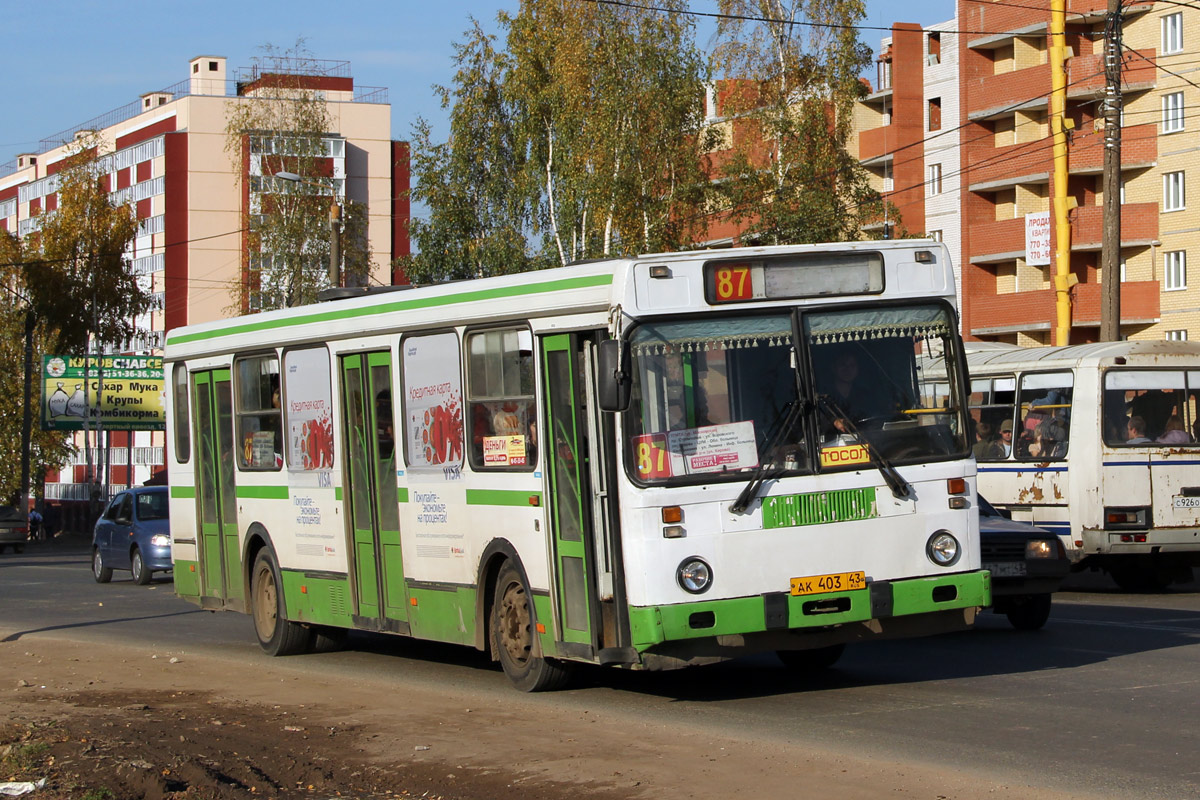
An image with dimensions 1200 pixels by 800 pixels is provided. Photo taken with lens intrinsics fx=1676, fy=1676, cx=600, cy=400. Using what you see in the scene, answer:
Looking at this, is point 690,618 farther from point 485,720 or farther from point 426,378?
point 426,378

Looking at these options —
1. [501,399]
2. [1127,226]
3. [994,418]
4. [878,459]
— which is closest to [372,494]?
[501,399]

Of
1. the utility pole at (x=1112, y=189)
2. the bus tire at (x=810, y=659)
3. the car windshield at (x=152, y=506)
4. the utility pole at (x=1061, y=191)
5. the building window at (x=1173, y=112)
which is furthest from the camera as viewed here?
the building window at (x=1173, y=112)

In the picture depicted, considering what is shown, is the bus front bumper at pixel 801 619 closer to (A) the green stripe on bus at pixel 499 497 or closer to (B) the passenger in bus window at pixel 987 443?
(A) the green stripe on bus at pixel 499 497

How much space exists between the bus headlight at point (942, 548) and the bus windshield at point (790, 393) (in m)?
0.51

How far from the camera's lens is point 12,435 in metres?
69.1

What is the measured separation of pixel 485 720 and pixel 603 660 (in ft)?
2.70

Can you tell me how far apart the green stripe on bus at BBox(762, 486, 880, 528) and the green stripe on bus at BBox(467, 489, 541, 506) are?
1.76m

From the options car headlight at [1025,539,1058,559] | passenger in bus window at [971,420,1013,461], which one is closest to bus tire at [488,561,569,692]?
car headlight at [1025,539,1058,559]

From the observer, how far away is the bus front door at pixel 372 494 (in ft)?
43.7

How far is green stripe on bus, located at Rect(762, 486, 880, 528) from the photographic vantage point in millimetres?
10328

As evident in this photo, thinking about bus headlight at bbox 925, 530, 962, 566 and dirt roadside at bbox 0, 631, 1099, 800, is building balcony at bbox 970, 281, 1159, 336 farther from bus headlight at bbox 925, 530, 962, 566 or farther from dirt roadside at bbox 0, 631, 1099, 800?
dirt roadside at bbox 0, 631, 1099, 800

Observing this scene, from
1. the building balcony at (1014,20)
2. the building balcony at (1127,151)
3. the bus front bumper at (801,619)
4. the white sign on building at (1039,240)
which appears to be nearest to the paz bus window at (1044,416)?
the bus front bumper at (801,619)

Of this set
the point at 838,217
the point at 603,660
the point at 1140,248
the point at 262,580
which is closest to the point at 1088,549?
the point at 262,580

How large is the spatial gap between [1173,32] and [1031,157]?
616cm
